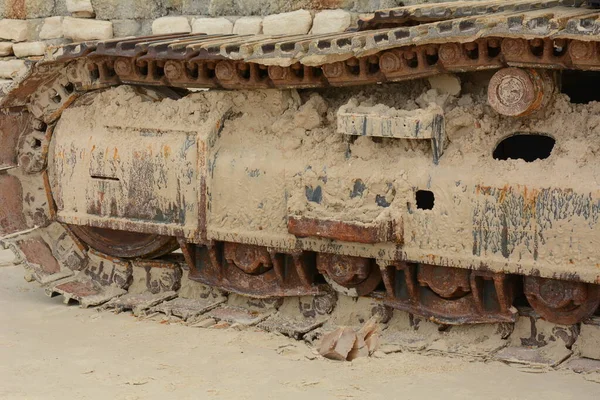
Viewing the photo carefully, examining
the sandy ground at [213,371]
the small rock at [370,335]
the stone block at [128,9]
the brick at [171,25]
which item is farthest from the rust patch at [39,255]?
the stone block at [128,9]

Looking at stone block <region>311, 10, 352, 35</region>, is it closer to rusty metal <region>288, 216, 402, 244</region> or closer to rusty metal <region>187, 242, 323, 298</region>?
rusty metal <region>187, 242, 323, 298</region>

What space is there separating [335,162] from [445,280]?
2.85 feet

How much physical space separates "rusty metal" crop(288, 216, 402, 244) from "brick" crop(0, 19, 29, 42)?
6.65 meters

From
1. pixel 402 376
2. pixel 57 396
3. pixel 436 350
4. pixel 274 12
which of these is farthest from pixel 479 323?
pixel 274 12

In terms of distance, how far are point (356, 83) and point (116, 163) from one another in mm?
1633

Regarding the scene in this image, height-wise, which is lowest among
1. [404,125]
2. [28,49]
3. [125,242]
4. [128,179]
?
[125,242]

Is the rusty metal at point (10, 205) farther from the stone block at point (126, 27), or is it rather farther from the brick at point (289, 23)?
the stone block at point (126, 27)

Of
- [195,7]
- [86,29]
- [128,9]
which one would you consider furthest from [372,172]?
[86,29]

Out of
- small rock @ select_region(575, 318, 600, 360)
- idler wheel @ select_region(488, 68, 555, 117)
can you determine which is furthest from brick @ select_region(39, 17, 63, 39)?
small rock @ select_region(575, 318, 600, 360)

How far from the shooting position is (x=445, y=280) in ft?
20.7

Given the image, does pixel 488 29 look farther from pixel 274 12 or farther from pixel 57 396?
pixel 274 12

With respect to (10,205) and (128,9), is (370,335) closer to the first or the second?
(10,205)

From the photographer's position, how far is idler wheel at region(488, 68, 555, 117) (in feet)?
19.3

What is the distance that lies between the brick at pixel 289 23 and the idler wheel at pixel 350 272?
3.87 m
